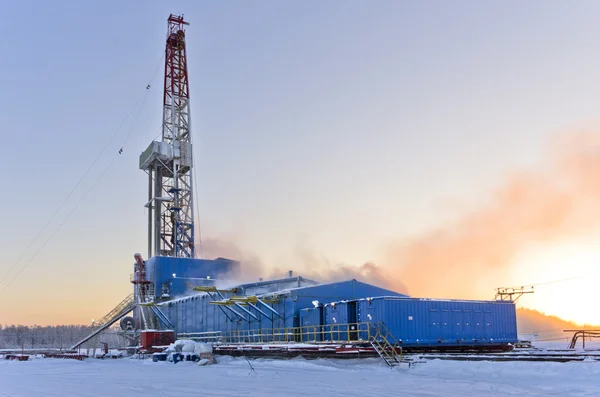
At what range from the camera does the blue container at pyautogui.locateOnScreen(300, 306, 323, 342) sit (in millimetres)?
36125

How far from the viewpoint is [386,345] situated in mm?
29797

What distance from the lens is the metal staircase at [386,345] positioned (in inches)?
1056

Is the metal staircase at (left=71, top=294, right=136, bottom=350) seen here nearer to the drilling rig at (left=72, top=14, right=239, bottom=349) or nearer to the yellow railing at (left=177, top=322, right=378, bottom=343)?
the drilling rig at (left=72, top=14, right=239, bottom=349)

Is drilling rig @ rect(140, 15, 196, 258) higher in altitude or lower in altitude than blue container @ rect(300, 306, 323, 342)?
higher

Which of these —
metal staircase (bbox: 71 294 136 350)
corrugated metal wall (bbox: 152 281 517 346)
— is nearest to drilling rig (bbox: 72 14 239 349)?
metal staircase (bbox: 71 294 136 350)

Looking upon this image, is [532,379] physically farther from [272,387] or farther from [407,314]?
[407,314]

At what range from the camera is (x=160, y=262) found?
61844mm

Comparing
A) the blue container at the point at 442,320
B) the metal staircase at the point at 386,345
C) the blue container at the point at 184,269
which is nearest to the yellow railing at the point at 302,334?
the metal staircase at the point at 386,345

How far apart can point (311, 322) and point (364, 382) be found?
16.5 m

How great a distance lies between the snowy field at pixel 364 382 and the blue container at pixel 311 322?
9.00 metres

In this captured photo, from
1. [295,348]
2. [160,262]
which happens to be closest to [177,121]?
[160,262]

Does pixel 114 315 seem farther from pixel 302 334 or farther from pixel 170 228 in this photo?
pixel 302 334

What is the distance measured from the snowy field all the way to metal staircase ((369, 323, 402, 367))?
780 mm

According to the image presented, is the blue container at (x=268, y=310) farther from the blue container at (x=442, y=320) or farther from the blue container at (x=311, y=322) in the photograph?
the blue container at (x=442, y=320)
